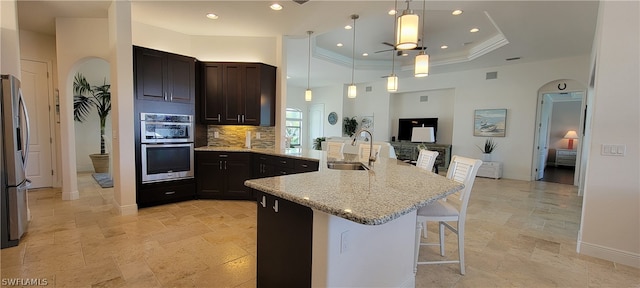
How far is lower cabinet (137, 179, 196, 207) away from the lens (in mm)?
3996

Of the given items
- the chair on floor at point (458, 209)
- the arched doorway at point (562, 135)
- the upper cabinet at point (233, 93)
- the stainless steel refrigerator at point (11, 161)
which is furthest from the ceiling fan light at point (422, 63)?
the arched doorway at point (562, 135)

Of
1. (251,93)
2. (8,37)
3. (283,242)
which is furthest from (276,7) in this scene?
(283,242)

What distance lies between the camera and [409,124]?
30.6 ft

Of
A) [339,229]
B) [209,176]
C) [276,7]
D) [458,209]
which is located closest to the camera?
[339,229]

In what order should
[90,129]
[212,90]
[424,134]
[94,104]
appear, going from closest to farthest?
Answer: [212,90]
[94,104]
[90,129]
[424,134]

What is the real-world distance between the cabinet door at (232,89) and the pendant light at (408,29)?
3.35 metres

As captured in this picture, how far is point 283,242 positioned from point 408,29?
1.69 meters

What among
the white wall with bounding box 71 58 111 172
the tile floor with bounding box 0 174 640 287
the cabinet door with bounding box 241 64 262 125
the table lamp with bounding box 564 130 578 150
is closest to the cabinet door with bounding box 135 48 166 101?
the cabinet door with bounding box 241 64 262 125

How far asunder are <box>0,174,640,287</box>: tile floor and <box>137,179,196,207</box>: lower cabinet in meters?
0.12

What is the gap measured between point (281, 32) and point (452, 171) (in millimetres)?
3637

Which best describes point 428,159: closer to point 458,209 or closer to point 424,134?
point 458,209

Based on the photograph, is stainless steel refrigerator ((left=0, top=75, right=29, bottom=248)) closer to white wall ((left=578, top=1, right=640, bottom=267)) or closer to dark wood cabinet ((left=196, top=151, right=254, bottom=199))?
dark wood cabinet ((left=196, top=151, right=254, bottom=199))

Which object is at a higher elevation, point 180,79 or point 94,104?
point 180,79

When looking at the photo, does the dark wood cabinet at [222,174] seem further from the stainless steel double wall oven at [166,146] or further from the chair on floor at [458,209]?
the chair on floor at [458,209]
